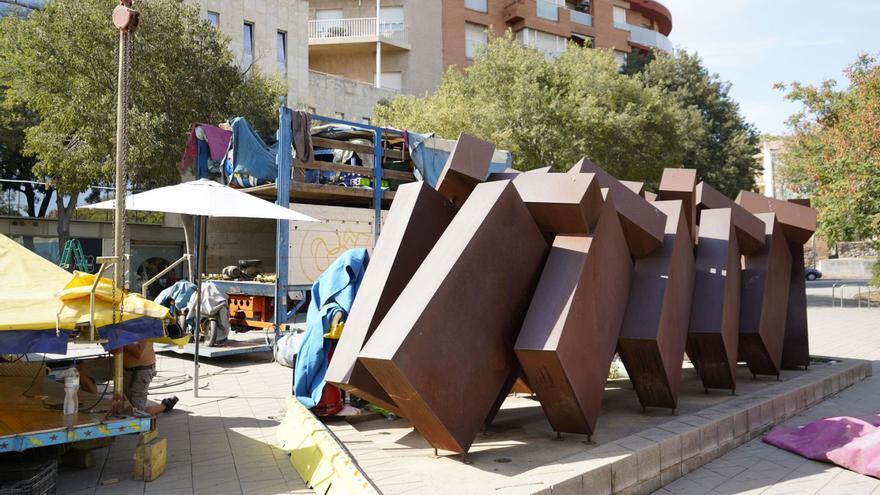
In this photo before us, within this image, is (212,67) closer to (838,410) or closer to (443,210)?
(443,210)

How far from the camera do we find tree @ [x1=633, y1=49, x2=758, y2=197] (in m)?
34.2

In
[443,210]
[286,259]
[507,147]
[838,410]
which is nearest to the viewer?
[443,210]

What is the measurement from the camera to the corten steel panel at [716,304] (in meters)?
7.00

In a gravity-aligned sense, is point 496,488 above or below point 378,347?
below

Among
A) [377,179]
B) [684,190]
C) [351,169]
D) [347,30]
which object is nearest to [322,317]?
[684,190]

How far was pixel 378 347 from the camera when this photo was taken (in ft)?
15.0

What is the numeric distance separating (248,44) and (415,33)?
474 inches

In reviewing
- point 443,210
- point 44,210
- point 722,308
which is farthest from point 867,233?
point 44,210

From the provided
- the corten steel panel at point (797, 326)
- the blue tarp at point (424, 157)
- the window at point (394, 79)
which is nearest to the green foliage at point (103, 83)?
the blue tarp at point (424, 157)

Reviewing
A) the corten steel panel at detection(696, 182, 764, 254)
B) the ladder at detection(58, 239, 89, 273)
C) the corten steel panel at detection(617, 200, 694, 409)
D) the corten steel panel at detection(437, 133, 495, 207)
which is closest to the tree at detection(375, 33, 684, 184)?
the ladder at detection(58, 239, 89, 273)

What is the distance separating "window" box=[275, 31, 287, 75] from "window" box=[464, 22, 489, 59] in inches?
532

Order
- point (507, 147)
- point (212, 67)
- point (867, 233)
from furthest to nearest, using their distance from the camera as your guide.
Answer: point (507, 147)
point (867, 233)
point (212, 67)

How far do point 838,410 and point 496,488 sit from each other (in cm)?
569

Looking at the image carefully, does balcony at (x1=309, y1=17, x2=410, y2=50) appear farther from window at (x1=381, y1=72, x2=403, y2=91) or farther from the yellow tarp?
the yellow tarp
